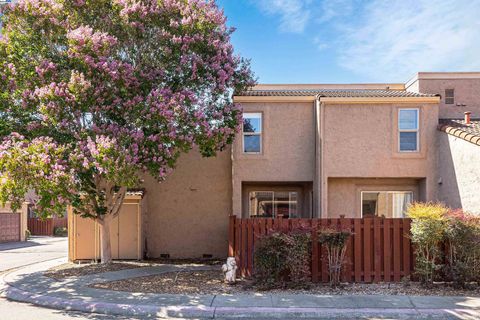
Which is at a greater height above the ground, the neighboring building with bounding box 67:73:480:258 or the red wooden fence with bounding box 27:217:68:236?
the neighboring building with bounding box 67:73:480:258

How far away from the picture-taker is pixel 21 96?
12555 millimetres

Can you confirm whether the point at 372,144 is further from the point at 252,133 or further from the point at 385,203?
the point at 252,133

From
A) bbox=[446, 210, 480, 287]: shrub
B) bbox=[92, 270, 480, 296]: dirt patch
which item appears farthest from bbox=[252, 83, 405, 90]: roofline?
bbox=[92, 270, 480, 296]: dirt patch

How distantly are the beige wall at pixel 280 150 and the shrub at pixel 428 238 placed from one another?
17.7 ft

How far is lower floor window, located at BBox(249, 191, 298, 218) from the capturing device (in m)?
18.3

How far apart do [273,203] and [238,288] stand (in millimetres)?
7180

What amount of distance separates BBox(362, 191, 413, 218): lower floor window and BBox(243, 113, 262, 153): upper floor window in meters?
4.32

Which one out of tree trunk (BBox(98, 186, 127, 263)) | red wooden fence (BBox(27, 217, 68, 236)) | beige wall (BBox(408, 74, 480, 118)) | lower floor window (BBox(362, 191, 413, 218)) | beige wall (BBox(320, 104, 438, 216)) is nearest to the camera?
tree trunk (BBox(98, 186, 127, 263))

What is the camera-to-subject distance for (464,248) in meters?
11.2

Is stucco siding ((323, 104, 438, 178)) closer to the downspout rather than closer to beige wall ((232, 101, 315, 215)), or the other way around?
the downspout

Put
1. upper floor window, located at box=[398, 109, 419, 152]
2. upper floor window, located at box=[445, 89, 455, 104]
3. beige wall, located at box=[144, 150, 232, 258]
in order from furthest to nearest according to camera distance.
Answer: upper floor window, located at box=[445, 89, 455, 104]
beige wall, located at box=[144, 150, 232, 258]
upper floor window, located at box=[398, 109, 419, 152]

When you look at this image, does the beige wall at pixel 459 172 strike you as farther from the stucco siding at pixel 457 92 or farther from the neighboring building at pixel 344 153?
the stucco siding at pixel 457 92

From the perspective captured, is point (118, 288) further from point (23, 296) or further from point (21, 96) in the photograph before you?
point (21, 96)

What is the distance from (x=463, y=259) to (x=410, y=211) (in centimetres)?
168
